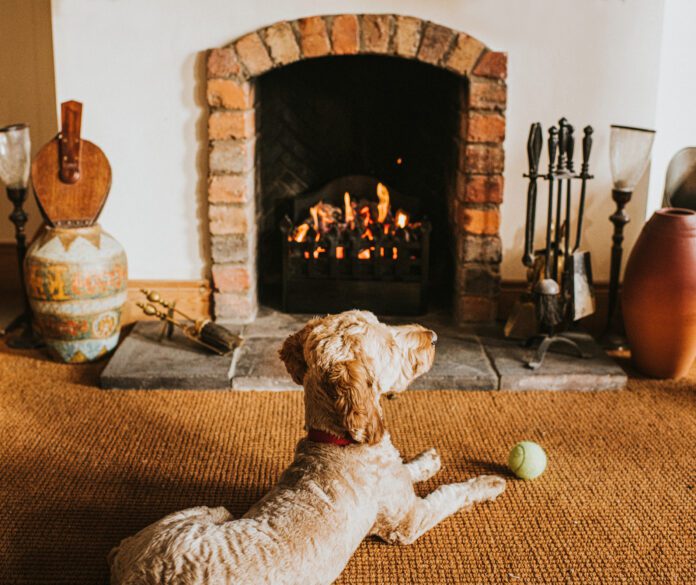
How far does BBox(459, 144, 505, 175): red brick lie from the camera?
3.22 m

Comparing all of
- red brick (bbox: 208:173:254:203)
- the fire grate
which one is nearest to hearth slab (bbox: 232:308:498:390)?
the fire grate

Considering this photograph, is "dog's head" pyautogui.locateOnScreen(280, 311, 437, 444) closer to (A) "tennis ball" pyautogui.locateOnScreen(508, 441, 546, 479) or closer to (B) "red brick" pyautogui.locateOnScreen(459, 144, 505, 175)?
(A) "tennis ball" pyautogui.locateOnScreen(508, 441, 546, 479)

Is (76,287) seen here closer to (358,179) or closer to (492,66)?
(358,179)

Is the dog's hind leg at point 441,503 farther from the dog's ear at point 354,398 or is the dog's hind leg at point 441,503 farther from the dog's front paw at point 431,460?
the dog's ear at point 354,398

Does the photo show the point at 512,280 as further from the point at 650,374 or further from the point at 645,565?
the point at 645,565

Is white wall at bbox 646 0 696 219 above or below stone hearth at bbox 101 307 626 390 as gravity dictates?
above

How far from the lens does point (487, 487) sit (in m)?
2.31

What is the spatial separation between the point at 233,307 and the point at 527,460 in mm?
1461

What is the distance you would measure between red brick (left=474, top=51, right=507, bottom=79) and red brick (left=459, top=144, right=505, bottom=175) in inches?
10.6

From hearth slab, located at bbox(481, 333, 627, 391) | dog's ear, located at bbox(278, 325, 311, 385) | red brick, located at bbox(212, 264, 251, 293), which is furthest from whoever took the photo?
red brick, located at bbox(212, 264, 251, 293)

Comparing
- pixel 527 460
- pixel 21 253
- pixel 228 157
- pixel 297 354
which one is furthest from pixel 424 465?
pixel 21 253

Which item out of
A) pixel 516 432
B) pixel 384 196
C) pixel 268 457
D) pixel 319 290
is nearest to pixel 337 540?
pixel 268 457

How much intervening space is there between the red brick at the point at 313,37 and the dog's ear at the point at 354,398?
1.74 metres

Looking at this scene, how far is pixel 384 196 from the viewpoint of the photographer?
11.7ft
